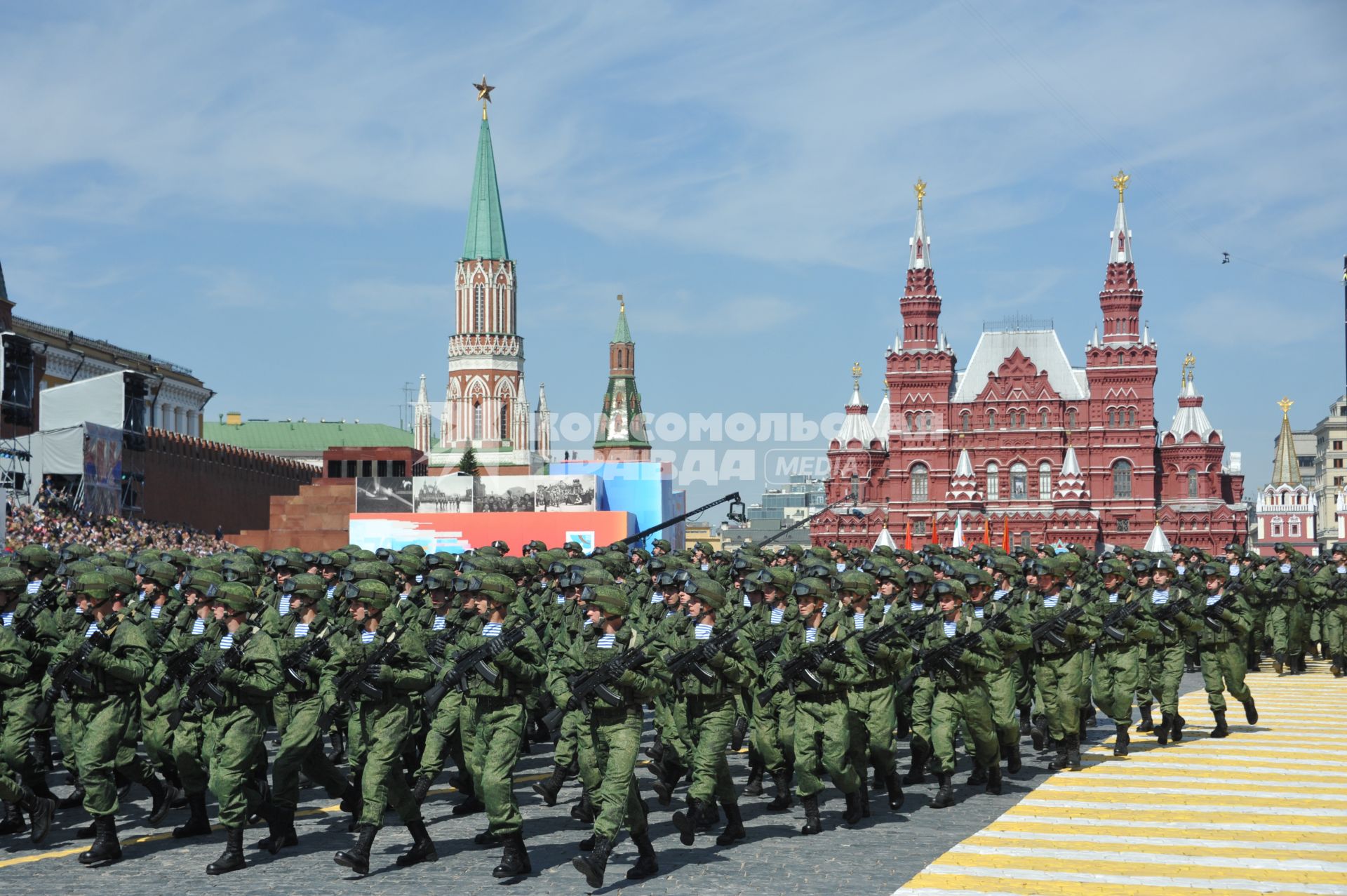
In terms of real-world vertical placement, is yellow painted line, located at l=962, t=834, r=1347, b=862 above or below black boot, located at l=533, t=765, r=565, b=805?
below

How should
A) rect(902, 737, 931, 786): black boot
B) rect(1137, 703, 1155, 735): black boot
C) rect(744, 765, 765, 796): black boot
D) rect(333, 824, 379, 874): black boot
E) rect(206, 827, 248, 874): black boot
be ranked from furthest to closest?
rect(1137, 703, 1155, 735): black boot → rect(902, 737, 931, 786): black boot → rect(744, 765, 765, 796): black boot → rect(206, 827, 248, 874): black boot → rect(333, 824, 379, 874): black boot

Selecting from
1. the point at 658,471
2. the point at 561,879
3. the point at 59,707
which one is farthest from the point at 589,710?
the point at 658,471

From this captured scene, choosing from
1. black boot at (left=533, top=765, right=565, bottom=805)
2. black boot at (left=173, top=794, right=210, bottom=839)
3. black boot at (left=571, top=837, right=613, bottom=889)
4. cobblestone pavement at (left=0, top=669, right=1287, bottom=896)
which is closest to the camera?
black boot at (left=571, top=837, right=613, bottom=889)

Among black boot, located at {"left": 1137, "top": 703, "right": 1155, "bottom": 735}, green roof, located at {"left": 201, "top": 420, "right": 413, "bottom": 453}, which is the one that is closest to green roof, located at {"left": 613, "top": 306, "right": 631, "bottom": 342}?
green roof, located at {"left": 201, "top": 420, "right": 413, "bottom": 453}

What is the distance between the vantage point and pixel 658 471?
73.4m

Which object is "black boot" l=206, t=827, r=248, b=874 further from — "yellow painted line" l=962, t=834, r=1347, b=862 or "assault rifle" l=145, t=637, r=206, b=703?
"yellow painted line" l=962, t=834, r=1347, b=862

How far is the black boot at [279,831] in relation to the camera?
38.1 ft

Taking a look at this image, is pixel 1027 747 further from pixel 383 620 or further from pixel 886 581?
pixel 383 620

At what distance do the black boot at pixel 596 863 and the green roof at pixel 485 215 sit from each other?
126 m

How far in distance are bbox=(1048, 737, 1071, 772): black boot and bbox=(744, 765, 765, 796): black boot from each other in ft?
11.5

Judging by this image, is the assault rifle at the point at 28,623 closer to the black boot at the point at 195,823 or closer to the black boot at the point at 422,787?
the black boot at the point at 195,823

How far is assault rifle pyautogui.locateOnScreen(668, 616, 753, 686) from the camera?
11.6m

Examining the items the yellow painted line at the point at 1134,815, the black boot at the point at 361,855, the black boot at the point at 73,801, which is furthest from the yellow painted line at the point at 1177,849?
the black boot at the point at 73,801

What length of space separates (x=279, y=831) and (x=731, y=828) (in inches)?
151
